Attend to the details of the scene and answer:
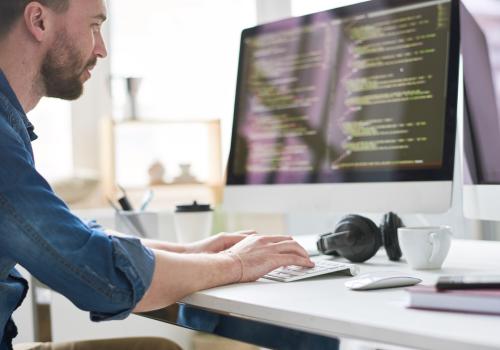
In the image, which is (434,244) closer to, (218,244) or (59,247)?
(218,244)

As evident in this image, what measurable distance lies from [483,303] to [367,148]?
75 centimetres

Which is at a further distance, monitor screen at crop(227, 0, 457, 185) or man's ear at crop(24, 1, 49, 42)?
monitor screen at crop(227, 0, 457, 185)

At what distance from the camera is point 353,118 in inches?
61.7

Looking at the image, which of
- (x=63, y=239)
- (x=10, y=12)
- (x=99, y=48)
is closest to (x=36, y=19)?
(x=10, y=12)

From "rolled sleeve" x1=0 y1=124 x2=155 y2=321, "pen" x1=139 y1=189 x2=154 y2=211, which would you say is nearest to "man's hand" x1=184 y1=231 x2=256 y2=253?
"rolled sleeve" x1=0 y1=124 x2=155 y2=321

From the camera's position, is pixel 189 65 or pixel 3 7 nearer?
pixel 3 7

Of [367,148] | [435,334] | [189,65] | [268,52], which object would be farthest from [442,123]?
[189,65]

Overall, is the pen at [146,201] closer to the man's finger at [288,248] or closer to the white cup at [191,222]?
the white cup at [191,222]

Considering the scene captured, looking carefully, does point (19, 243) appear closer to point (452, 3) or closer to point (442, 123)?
point (442, 123)

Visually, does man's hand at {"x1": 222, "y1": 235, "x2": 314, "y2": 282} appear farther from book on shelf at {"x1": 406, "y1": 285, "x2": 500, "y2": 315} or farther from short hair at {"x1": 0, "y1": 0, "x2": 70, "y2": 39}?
short hair at {"x1": 0, "y1": 0, "x2": 70, "y2": 39}

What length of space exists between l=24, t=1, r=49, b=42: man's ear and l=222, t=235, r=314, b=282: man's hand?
526 mm

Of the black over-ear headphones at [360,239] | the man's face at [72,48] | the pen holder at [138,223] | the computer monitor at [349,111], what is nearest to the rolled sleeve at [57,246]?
the man's face at [72,48]

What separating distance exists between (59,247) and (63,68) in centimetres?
49

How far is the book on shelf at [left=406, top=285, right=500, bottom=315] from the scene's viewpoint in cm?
81
